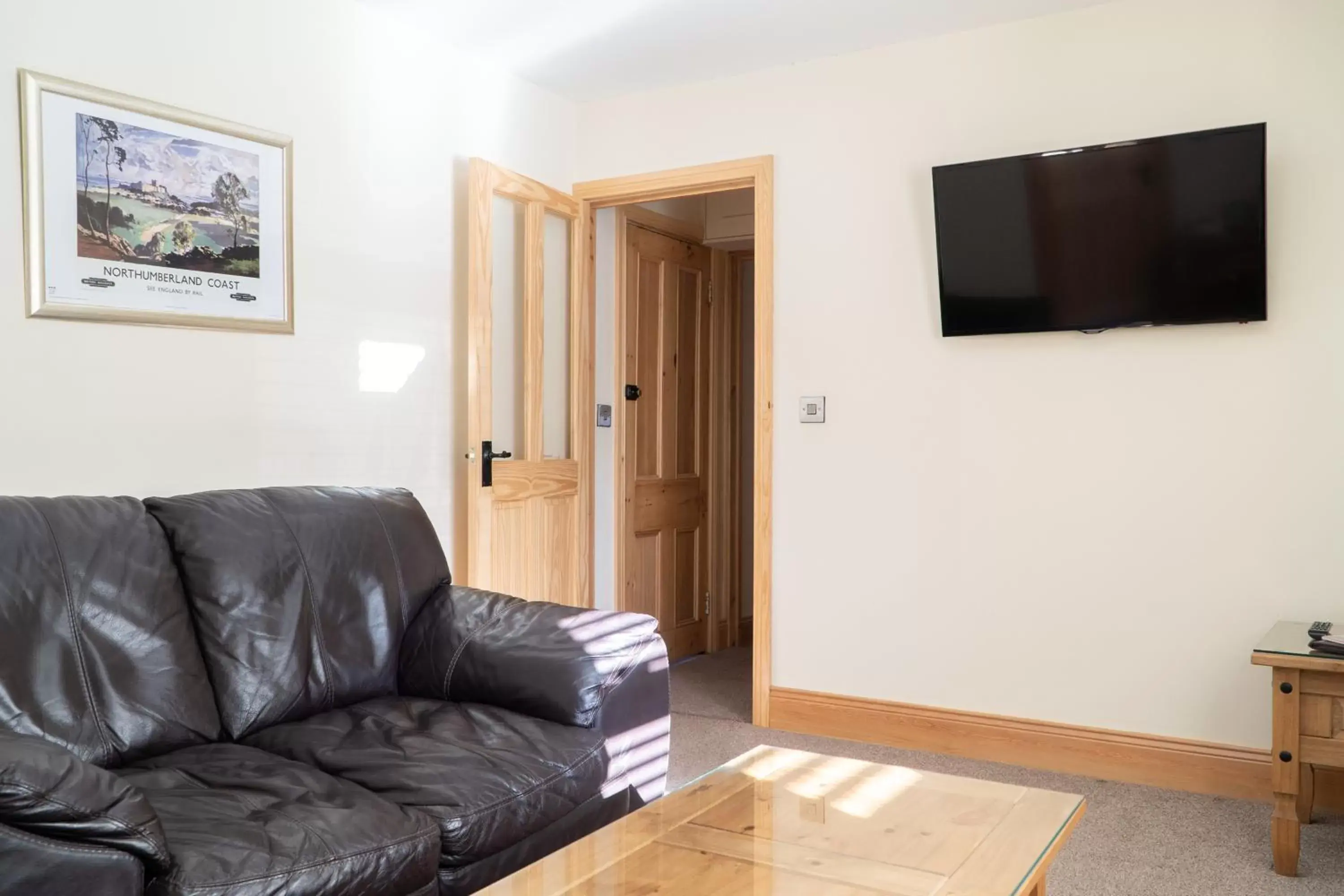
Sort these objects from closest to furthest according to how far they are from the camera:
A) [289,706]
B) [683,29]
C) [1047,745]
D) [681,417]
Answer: [289,706] → [1047,745] → [683,29] → [681,417]

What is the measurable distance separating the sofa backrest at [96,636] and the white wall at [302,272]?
412 mm

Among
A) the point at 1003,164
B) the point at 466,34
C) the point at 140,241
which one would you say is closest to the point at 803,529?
the point at 1003,164

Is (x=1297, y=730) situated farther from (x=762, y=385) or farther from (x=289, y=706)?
(x=289, y=706)

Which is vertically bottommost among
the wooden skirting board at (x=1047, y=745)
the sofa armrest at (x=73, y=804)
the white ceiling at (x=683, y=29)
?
the wooden skirting board at (x=1047, y=745)

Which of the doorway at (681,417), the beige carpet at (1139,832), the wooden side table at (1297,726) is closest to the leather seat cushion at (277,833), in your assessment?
the beige carpet at (1139,832)

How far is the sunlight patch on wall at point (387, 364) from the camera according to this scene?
342cm

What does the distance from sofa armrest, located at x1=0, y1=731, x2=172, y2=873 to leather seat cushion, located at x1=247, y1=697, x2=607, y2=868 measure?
1.69ft

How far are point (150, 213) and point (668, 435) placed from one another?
2.81m

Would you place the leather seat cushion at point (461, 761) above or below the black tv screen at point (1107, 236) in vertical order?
below

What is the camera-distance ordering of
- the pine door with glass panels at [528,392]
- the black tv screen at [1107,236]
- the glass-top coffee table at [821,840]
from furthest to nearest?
the pine door with glass panels at [528,392], the black tv screen at [1107,236], the glass-top coffee table at [821,840]

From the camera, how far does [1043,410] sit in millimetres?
3498

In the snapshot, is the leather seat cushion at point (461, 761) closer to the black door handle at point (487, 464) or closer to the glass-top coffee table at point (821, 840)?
the glass-top coffee table at point (821, 840)

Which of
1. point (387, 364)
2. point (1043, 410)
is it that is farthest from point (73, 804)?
point (1043, 410)

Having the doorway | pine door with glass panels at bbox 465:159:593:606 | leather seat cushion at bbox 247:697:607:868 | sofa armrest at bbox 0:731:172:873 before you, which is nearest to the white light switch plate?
pine door with glass panels at bbox 465:159:593:606
